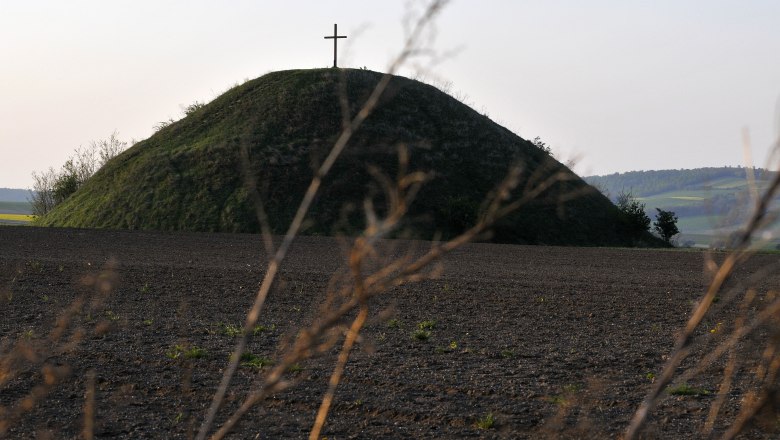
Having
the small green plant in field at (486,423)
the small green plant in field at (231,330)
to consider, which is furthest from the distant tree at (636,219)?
the small green plant in field at (486,423)

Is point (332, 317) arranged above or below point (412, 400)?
above

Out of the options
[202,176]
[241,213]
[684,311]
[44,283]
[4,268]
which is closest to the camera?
[684,311]

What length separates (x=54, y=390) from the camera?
29.0 ft

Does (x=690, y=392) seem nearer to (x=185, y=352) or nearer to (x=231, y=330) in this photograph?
(x=185, y=352)

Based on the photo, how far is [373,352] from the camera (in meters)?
4.57

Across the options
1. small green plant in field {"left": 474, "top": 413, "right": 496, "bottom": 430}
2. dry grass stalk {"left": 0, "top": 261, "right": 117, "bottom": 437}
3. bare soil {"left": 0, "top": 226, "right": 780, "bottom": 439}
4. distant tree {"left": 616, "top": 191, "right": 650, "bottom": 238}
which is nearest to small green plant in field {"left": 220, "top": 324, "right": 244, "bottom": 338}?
bare soil {"left": 0, "top": 226, "right": 780, "bottom": 439}

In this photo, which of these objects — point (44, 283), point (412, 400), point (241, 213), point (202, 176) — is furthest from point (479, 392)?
point (202, 176)

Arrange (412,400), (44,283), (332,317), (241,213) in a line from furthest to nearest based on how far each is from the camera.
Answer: (241,213)
(44,283)
(412,400)
(332,317)

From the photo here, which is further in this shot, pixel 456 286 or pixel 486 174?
pixel 486 174

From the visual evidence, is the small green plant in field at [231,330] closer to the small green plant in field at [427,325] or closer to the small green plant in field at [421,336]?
the small green plant in field at [421,336]

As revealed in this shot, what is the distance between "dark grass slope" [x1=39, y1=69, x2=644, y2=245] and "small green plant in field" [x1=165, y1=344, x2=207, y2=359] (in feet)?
88.8

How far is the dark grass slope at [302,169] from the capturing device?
140ft

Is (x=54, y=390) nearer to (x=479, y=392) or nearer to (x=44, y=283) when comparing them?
(x=479, y=392)

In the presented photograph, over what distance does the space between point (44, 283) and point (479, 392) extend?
11421mm
